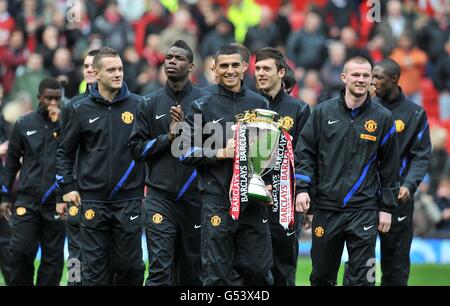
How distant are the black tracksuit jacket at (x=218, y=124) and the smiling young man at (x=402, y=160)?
244 centimetres

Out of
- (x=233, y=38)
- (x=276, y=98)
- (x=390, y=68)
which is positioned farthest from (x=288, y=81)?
(x=233, y=38)

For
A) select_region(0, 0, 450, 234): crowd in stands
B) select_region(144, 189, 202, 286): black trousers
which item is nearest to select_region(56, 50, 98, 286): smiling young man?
select_region(144, 189, 202, 286): black trousers

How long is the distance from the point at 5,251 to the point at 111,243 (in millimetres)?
3394

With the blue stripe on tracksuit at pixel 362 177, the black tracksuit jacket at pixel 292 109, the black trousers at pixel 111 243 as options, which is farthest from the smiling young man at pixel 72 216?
the blue stripe on tracksuit at pixel 362 177

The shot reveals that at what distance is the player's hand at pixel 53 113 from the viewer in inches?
529

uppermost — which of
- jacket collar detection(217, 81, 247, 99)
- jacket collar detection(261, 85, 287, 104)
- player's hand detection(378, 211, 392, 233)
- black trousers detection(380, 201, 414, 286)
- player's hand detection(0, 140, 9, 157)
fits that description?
jacket collar detection(217, 81, 247, 99)

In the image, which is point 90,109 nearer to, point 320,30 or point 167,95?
point 167,95

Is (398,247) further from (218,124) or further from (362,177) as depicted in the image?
(218,124)

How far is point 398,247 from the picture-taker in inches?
504

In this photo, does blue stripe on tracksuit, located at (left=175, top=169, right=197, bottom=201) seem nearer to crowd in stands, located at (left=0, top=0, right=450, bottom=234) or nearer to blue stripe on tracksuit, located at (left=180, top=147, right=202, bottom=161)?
blue stripe on tracksuit, located at (left=180, top=147, right=202, bottom=161)

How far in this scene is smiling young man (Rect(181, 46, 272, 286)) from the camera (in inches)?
416

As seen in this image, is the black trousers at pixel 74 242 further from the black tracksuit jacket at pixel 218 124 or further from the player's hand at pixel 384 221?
the player's hand at pixel 384 221

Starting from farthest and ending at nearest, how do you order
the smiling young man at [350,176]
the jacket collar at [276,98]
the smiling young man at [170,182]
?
1. the jacket collar at [276,98]
2. the smiling young man at [170,182]
3. the smiling young man at [350,176]

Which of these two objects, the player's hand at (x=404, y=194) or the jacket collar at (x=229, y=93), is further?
the player's hand at (x=404, y=194)
